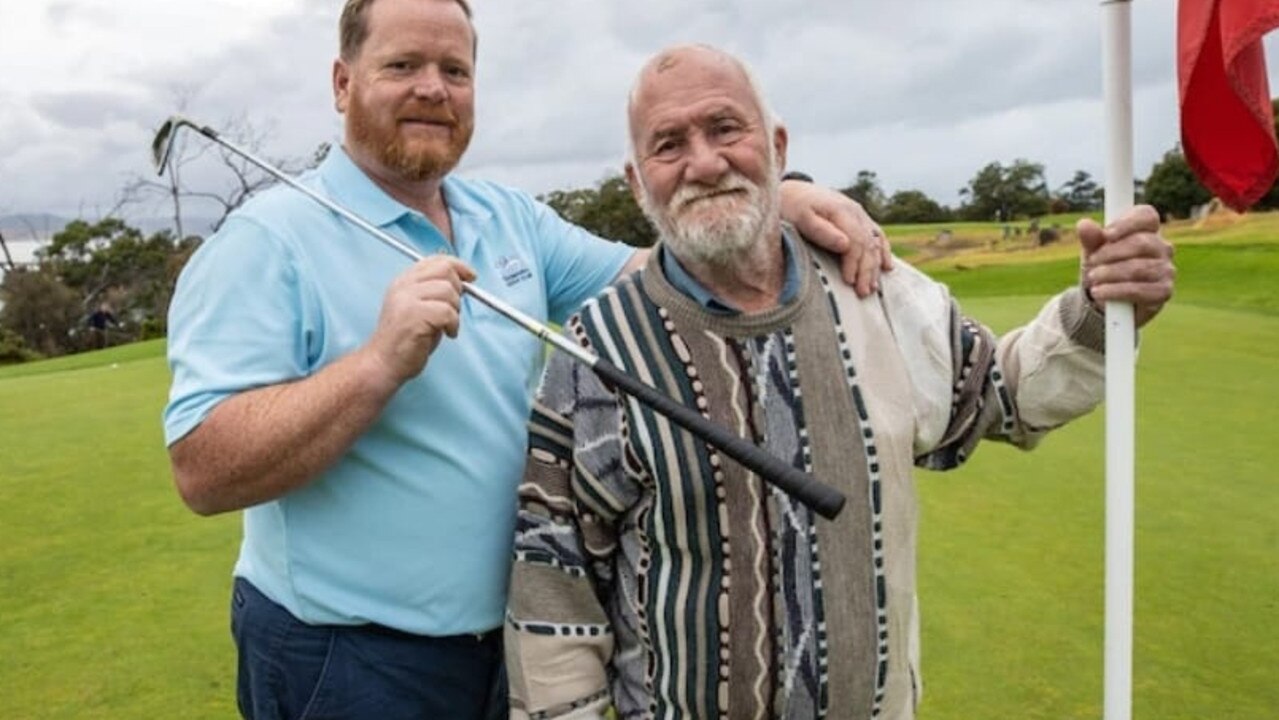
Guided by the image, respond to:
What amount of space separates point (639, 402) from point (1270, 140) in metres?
0.85

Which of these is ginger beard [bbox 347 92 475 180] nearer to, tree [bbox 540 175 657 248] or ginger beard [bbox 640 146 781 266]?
ginger beard [bbox 640 146 781 266]

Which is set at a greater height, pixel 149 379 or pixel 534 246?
pixel 534 246

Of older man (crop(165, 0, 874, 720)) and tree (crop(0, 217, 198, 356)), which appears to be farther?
tree (crop(0, 217, 198, 356))

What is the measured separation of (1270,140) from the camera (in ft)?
4.55

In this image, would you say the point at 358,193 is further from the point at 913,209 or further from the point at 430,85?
the point at 913,209

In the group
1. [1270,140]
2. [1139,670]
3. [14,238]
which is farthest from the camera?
[14,238]

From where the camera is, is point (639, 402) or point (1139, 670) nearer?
point (639, 402)

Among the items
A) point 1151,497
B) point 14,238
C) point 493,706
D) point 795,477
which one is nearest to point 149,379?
point 1151,497

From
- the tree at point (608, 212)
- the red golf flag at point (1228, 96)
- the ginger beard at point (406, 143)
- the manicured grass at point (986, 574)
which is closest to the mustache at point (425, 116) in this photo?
the ginger beard at point (406, 143)

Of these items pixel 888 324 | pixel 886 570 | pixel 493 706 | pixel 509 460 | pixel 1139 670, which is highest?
pixel 888 324

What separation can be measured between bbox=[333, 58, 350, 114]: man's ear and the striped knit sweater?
21.6 inches

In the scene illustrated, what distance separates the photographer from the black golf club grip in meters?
1.45

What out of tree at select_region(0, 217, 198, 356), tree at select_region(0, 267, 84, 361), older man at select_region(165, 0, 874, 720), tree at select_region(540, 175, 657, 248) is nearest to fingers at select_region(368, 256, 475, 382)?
older man at select_region(165, 0, 874, 720)

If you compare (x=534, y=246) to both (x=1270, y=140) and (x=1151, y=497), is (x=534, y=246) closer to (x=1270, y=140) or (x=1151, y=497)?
(x=1270, y=140)
